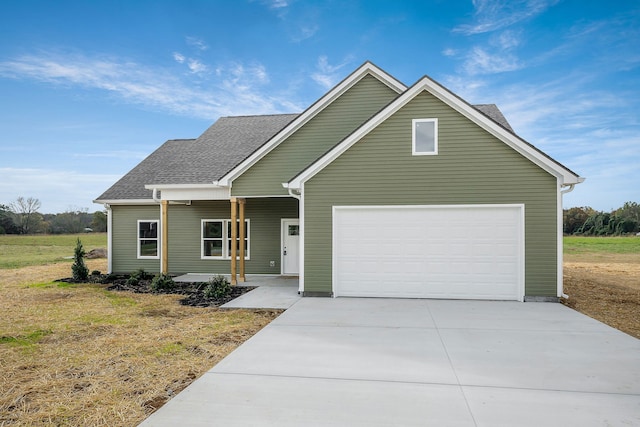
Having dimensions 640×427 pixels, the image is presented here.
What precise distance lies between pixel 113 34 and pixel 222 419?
56.6 feet

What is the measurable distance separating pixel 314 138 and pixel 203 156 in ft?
16.3

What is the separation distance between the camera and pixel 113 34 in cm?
1552

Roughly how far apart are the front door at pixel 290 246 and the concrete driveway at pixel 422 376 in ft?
20.3

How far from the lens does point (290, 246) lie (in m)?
13.5

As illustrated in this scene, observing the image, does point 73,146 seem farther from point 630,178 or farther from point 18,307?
point 630,178

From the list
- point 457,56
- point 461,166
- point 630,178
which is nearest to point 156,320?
point 461,166

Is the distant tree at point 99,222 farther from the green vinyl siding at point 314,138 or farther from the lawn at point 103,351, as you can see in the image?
the green vinyl siding at point 314,138

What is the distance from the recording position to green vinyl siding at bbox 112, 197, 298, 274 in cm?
1359

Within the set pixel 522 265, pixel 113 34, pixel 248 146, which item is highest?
pixel 113 34

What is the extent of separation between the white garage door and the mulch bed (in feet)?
9.79

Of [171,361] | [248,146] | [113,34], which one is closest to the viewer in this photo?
[171,361]

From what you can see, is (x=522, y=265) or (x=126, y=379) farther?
(x=522, y=265)

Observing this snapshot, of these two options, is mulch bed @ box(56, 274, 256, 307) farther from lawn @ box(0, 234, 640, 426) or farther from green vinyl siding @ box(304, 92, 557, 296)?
green vinyl siding @ box(304, 92, 557, 296)

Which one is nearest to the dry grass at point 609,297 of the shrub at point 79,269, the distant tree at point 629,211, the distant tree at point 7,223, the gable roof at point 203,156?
the gable roof at point 203,156
